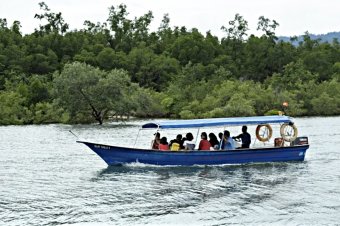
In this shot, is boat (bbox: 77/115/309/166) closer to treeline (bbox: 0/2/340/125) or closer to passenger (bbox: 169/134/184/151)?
passenger (bbox: 169/134/184/151)

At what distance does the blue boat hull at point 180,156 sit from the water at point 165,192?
36 cm

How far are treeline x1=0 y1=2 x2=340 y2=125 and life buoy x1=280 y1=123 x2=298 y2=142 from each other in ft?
134

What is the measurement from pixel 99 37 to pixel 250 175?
11053 centimetres

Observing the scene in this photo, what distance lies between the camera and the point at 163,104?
318 ft

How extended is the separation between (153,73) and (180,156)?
89.6 metres

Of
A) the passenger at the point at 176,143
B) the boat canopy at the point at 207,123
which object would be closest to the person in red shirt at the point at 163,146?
the passenger at the point at 176,143

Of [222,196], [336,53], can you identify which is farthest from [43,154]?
[336,53]

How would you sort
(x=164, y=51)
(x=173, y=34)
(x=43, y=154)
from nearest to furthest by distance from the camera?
(x=43, y=154), (x=164, y=51), (x=173, y=34)

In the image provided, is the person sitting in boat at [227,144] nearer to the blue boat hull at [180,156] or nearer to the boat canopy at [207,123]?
the blue boat hull at [180,156]

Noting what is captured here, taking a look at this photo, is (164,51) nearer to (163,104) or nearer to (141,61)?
(141,61)

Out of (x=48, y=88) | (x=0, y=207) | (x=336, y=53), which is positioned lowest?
(x=0, y=207)

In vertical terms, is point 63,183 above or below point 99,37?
below

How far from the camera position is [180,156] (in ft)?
112

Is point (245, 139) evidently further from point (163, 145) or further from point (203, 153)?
point (163, 145)
